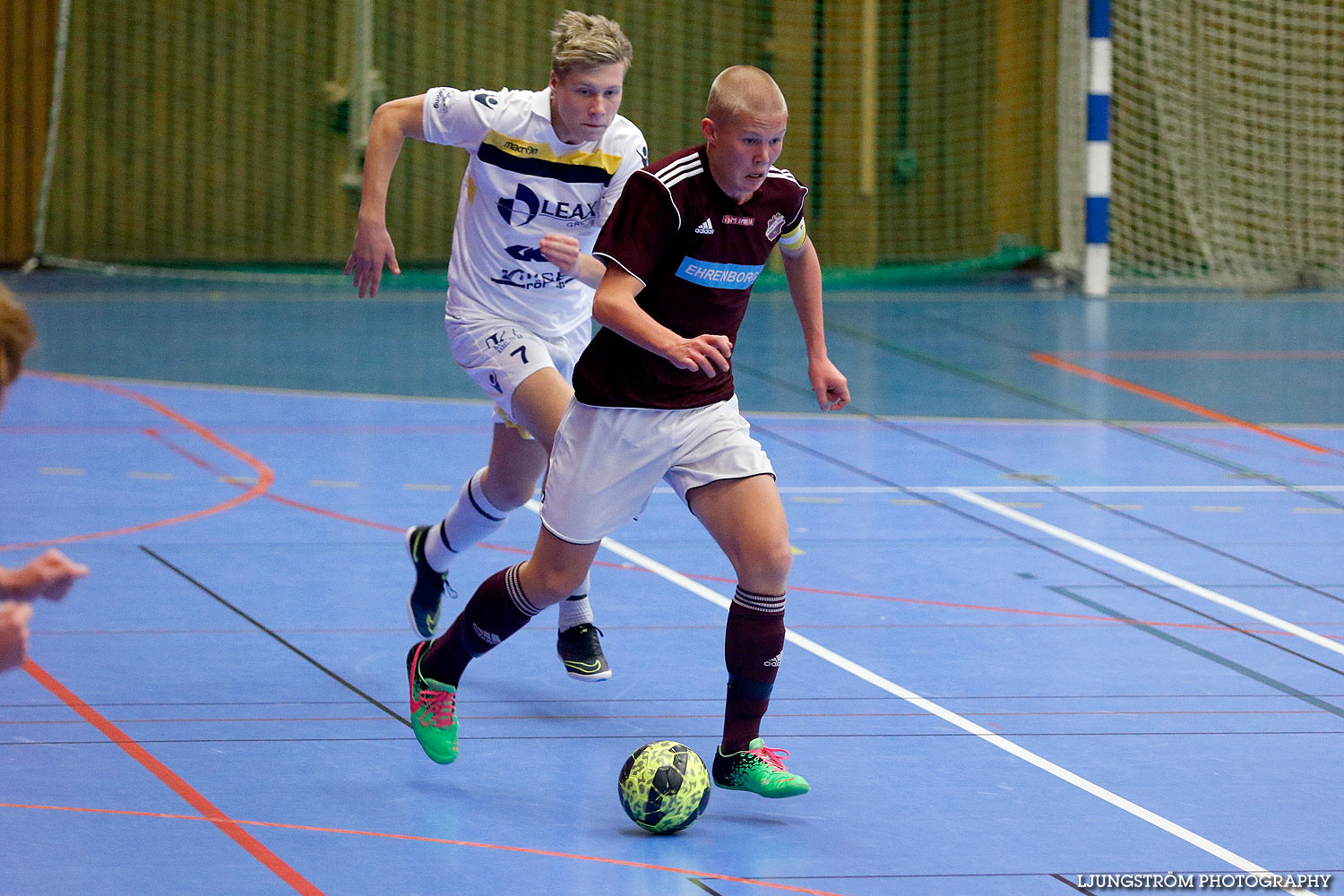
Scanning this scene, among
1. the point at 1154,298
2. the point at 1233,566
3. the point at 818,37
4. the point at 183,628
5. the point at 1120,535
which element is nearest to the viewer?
the point at 183,628

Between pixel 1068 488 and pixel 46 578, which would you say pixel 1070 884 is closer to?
pixel 46 578

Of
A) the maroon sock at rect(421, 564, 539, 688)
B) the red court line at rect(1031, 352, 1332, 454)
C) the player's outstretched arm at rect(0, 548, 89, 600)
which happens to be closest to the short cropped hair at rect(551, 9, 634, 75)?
the maroon sock at rect(421, 564, 539, 688)

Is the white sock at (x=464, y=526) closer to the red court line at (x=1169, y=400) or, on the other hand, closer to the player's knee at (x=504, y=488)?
the player's knee at (x=504, y=488)

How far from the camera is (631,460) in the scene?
3.81m

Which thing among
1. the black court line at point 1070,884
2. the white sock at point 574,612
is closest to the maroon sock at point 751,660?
the black court line at point 1070,884

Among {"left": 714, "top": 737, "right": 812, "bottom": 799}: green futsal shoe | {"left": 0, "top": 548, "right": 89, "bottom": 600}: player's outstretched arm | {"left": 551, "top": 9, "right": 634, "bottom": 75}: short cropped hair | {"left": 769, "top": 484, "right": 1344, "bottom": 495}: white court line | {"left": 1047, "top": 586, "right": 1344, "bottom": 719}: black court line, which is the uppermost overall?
{"left": 551, "top": 9, "right": 634, "bottom": 75}: short cropped hair

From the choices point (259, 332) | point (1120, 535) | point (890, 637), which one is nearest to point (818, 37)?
point (259, 332)

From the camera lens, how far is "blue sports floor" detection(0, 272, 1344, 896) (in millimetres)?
3408

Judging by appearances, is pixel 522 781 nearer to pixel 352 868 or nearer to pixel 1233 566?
pixel 352 868

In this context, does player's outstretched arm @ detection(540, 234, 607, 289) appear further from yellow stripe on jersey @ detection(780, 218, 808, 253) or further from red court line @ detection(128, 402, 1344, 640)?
red court line @ detection(128, 402, 1344, 640)

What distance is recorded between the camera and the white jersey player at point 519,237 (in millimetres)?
4484

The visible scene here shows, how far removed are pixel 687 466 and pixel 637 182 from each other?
638 millimetres

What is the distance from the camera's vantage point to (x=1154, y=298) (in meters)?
14.1

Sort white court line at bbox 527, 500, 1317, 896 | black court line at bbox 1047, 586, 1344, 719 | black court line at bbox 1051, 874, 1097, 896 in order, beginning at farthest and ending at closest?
1. black court line at bbox 1047, 586, 1344, 719
2. white court line at bbox 527, 500, 1317, 896
3. black court line at bbox 1051, 874, 1097, 896
